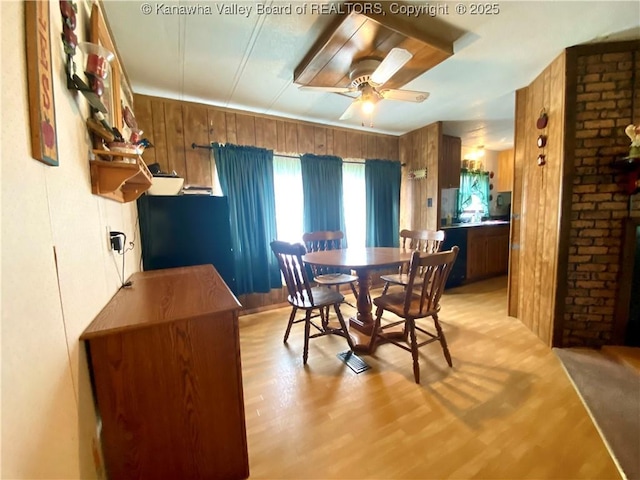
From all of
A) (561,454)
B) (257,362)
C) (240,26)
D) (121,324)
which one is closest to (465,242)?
(561,454)

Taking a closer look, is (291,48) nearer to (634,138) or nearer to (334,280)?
(334,280)

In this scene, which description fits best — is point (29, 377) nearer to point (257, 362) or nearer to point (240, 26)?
point (257, 362)

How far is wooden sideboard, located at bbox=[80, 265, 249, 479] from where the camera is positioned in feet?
3.20

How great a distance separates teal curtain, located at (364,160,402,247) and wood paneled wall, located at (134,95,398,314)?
0.52m

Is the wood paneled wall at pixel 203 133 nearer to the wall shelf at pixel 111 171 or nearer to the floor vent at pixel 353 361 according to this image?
the wall shelf at pixel 111 171

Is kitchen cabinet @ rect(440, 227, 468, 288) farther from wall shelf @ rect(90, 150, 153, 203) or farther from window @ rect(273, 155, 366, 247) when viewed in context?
wall shelf @ rect(90, 150, 153, 203)

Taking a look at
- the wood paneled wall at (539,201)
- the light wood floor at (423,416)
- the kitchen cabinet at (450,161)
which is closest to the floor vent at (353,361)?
the light wood floor at (423,416)

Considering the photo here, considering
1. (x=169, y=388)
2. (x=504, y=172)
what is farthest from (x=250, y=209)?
(x=504, y=172)

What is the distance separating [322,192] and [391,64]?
1.94 meters

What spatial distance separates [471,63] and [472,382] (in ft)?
7.81

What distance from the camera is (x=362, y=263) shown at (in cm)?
216

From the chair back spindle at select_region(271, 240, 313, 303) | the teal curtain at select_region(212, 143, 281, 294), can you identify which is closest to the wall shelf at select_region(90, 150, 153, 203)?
the chair back spindle at select_region(271, 240, 313, 303)

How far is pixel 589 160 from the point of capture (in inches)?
82.0

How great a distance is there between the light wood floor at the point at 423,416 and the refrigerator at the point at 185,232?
903 mm
